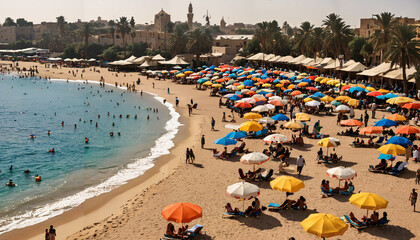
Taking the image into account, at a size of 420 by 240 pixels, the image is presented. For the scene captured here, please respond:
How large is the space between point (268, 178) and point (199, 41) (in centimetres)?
6478

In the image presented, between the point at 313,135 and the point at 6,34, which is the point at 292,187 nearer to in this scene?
the point at 313,135

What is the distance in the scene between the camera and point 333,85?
42.4 meters

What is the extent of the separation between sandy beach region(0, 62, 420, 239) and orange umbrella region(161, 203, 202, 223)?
1.31 metres

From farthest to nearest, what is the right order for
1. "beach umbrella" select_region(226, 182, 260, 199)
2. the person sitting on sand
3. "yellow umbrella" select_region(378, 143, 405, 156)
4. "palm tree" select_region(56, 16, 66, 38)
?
"palm tree" select_region(56, 16, 66, 38) → "yellow umbrella" select_region(378, 143, 405, 156) → the person sitting on sand → "beach umbrella" select_region(226, 182, 260, 199)

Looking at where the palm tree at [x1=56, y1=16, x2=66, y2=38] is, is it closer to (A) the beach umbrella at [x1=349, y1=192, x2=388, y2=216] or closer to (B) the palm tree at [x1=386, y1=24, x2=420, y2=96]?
(B) the palm tree at [x1=386, y1=24, x2=420, y2=96]

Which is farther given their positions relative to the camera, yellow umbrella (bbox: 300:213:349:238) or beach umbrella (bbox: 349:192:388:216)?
beach umbrella (bbox: 349:192:388:216)

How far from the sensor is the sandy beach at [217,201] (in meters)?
13.6

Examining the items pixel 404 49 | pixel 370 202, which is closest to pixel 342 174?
pixel 370 202

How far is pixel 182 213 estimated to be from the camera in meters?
12.3

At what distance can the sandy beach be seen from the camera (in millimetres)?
13602

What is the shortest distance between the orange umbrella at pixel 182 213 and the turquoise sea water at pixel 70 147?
7.49 meters

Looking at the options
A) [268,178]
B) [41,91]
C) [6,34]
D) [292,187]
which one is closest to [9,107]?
[41,91]

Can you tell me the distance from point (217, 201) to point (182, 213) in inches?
173

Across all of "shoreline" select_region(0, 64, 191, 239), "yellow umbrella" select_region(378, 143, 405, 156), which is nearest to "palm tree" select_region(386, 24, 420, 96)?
"yellow umbrella" select_region(378, 143, 405, 156)
